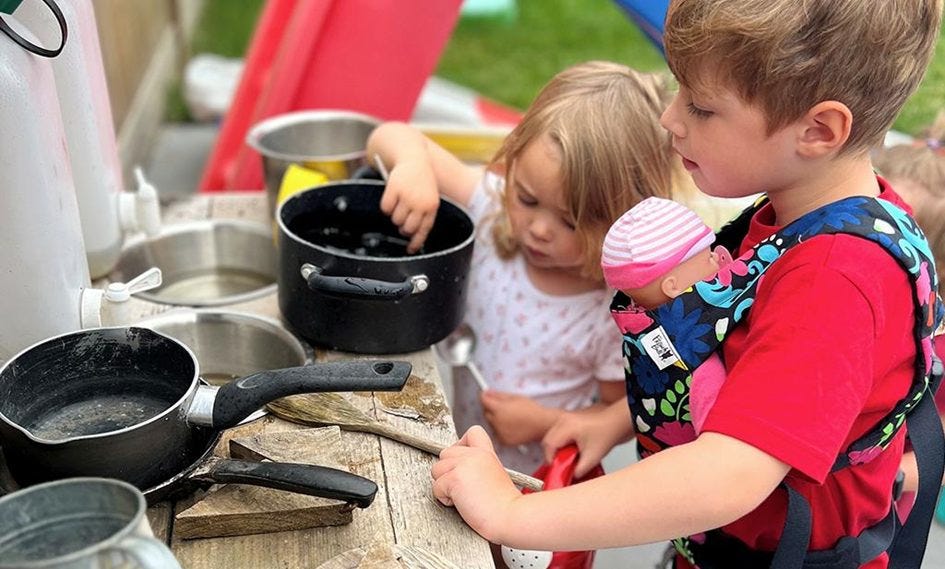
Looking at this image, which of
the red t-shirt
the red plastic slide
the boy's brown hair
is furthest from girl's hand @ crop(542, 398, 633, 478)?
the red plastic slide

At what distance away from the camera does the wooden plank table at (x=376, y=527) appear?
101 cm

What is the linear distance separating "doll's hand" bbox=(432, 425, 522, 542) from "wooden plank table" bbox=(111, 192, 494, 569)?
0.06ft

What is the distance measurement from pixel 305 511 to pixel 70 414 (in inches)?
12.4

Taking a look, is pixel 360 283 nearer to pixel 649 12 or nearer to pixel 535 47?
pixel 649 12

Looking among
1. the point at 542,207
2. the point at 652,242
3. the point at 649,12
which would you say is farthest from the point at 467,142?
the point at 652,242

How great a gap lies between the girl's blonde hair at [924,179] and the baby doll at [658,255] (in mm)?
720

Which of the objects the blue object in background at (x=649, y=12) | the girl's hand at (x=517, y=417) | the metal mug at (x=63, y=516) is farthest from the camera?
the blue object in background at (x=649, y=12)

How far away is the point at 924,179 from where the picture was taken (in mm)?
1758

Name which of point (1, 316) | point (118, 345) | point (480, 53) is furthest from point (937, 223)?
point (480, 53)

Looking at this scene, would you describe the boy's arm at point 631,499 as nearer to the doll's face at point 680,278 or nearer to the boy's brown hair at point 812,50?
the doll's face at point 680,278

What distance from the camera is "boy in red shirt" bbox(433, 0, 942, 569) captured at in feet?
3.09

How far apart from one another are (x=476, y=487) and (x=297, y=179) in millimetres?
810

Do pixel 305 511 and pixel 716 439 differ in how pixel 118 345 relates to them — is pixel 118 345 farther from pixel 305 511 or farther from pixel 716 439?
pixel 716 439

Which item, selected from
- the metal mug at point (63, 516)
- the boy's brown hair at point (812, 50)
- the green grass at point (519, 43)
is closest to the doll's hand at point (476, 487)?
the metal mug at point (63, 516)
